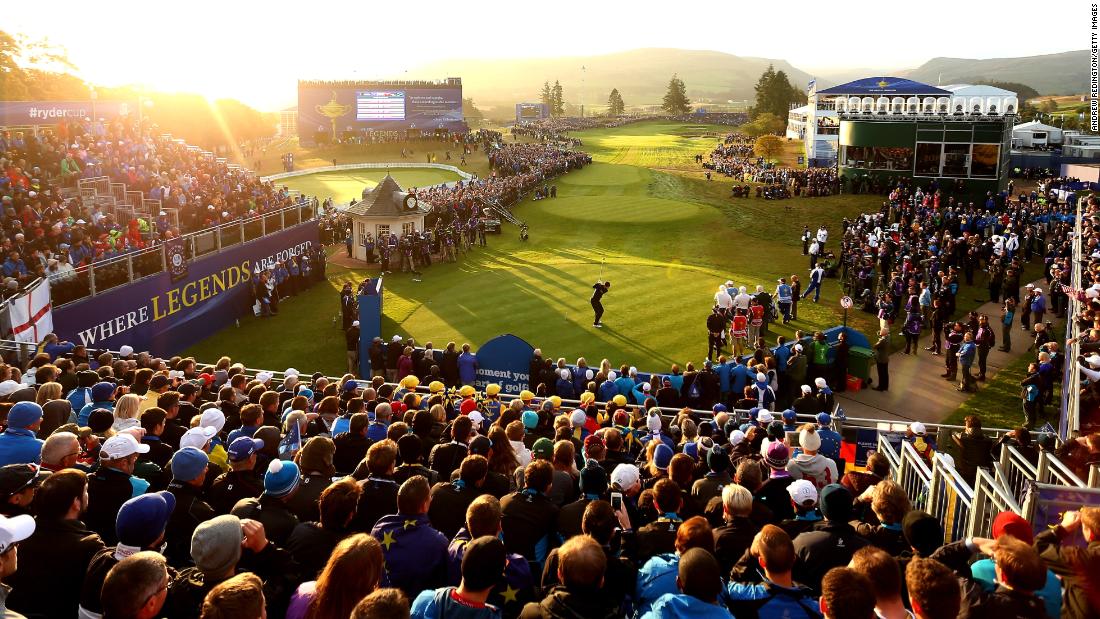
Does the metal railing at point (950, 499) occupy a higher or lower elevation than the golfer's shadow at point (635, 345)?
higher

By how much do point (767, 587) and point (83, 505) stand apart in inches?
182

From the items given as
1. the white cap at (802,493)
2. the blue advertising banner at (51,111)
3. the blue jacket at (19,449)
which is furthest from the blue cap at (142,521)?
the blue advertising banner at (51,111)

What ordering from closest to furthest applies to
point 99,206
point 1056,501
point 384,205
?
1. point 1056,501
2. point 99,206
3. point 384,205

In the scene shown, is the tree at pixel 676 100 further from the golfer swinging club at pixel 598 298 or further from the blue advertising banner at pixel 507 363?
the blue advertising banner at pixel 507 363

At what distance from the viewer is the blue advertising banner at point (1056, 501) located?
6449mm

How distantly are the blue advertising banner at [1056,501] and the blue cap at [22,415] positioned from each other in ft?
30.8

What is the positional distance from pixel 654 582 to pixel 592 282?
23095mm

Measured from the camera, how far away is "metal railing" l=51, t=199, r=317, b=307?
1819 cm

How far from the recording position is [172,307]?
2159 cm

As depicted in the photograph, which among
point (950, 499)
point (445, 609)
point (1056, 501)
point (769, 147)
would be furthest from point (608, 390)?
point (769, 147)

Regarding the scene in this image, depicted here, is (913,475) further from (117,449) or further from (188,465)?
A: (117,449)

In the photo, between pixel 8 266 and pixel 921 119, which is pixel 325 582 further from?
pixel 921 119

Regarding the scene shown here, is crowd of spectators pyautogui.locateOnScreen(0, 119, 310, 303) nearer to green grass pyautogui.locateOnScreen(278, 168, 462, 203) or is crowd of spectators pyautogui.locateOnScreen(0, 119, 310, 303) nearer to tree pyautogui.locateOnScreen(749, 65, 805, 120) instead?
green grass pyautogui.locateOnScreen(278, 168, 462, 203)

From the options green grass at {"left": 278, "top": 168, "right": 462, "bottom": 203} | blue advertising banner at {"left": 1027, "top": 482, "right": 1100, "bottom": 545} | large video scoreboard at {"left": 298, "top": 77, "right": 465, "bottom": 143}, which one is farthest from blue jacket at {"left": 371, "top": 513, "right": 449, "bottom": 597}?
large video scoreboard at {"left": 298, "top": 77, "right": 465, "bottom": 143}
